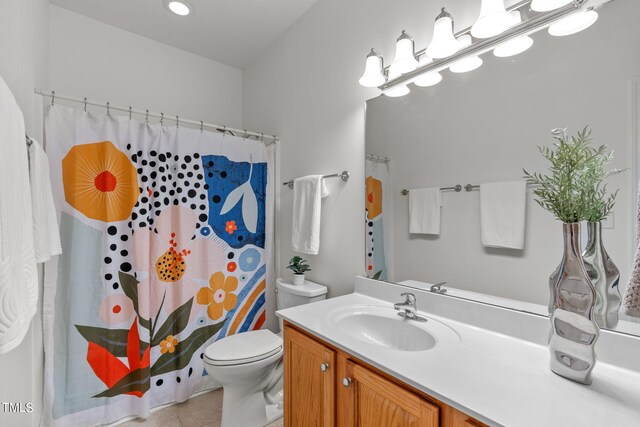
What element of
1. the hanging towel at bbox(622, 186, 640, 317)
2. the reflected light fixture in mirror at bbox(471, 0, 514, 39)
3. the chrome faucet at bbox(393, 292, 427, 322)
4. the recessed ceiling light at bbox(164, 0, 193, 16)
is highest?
the recessed ceiling light at bbox(164, 0, 193, 16)

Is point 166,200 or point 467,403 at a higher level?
point 166,200

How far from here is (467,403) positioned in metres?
0.64

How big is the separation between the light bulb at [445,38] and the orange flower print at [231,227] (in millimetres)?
1606

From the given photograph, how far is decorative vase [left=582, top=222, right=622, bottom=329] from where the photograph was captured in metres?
0.85

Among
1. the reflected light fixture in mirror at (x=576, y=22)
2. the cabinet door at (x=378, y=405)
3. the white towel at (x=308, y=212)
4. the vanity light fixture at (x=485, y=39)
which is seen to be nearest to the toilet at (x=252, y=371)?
the white towel at (x=308, y=212)

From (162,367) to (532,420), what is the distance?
1961 mm

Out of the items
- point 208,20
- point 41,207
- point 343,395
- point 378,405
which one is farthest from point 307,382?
point 208,20

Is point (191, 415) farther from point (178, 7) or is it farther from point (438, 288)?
point (178, 7)

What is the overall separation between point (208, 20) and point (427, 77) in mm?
1722

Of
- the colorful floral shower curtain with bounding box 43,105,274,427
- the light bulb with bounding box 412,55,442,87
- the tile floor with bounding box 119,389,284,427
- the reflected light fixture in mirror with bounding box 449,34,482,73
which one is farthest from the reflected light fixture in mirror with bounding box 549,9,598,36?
the tile floor with bounding box 119,389,284,427

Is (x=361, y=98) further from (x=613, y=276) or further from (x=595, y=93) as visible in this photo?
(x=613, y=276)

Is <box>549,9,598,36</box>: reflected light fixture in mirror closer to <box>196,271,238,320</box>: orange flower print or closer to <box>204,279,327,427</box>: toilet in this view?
<box>204,279,327,427</box>: toilet

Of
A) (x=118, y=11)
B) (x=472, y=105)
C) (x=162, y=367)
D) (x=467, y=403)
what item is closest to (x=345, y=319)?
(x=467, y=403)

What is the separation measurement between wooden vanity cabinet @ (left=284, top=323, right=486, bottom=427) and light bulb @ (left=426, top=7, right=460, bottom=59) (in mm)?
1186
